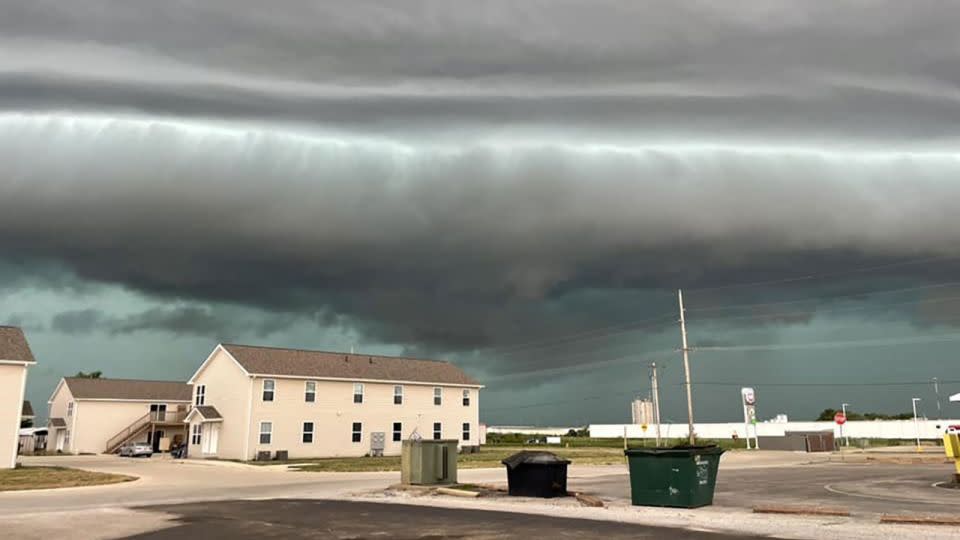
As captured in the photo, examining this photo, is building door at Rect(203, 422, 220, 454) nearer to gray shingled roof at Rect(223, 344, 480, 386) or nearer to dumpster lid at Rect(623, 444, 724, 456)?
gray shingled roof at Rect(223, 344, 480, 386)

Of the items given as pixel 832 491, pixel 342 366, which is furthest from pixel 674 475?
pixel 342 366

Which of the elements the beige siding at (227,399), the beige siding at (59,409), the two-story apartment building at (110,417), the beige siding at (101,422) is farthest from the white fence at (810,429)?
the beige siding at (59,409)

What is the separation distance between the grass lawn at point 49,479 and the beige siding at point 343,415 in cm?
1847

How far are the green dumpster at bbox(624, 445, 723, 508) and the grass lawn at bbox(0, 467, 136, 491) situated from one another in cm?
2162

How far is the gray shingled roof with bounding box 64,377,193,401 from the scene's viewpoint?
71.4m

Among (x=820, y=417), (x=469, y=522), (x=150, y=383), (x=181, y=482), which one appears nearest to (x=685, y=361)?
(x=181, y=482)

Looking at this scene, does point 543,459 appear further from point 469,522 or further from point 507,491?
point 469,522

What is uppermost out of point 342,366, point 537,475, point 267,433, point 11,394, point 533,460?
point 342,366

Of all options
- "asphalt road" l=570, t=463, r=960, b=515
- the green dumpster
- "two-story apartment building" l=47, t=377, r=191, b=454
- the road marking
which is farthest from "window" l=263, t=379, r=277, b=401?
the green dumpster

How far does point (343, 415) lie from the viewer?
190 feet

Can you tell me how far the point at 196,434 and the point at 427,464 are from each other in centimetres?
3781

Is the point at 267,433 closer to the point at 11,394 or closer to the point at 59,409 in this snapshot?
the point at 11,394

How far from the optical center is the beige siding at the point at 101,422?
6969cm

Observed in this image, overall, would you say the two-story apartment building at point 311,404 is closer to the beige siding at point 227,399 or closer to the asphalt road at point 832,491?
the beige siding at point 227,399
